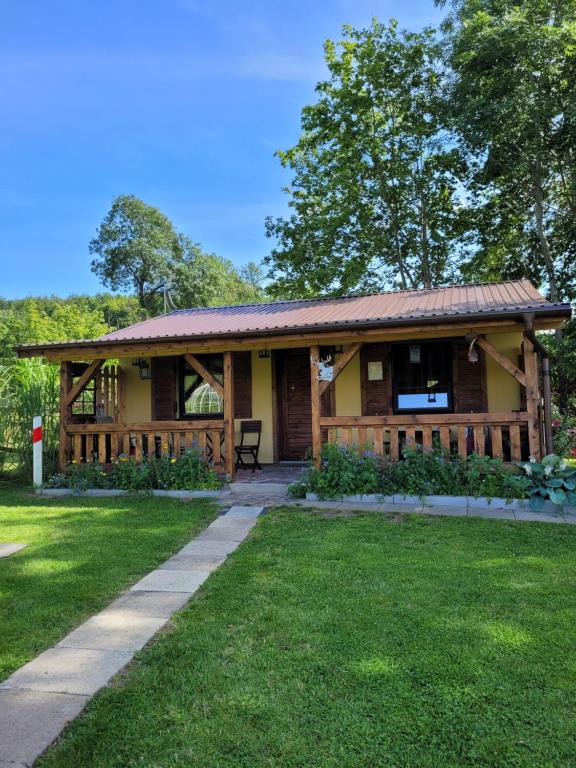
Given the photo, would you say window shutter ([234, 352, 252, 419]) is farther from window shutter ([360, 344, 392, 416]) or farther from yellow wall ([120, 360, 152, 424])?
window shutter ([360, 344, 392, 416])

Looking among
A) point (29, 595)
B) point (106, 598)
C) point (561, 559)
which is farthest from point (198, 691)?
point (561, 559)

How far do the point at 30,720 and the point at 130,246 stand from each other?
3193 centimetres

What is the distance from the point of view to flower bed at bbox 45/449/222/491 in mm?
7539

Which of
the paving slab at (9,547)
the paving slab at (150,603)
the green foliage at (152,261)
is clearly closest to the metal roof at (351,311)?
the paving slab at (9,547)

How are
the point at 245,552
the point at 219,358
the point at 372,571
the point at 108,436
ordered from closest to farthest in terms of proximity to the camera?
the point at 372,571
the point at 245,552
the point at 108,436
the point at 219,358

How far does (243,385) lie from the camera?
32.1ft

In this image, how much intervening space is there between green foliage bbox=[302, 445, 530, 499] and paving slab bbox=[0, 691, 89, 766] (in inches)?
181

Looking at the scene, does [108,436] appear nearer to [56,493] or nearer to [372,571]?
[56,493]

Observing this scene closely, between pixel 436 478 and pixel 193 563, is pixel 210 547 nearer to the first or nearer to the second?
pixel 193 563

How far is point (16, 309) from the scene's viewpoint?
38000mm

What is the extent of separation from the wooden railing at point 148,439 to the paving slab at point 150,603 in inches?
160

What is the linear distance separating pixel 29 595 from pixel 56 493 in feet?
14.9

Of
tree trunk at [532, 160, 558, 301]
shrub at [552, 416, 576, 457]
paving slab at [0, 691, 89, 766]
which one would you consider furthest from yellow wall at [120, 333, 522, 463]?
tree trunk at [532, 160, 558, 301]

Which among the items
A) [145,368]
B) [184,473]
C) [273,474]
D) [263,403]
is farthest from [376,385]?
Answer: [145,368]
